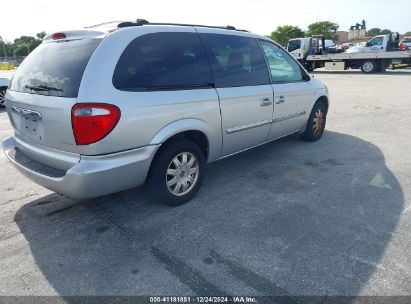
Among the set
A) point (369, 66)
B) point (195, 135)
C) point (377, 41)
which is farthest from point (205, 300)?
point (377, 41)

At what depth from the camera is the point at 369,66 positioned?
68.7ft

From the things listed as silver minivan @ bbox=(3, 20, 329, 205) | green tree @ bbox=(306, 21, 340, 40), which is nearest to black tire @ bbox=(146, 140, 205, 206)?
silver minivan @ bbox=(3, 20, 329, 205)

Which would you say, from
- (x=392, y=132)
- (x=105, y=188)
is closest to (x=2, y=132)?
(x=105, y=188)

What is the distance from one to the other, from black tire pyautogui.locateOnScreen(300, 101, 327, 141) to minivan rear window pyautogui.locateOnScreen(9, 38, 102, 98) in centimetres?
385

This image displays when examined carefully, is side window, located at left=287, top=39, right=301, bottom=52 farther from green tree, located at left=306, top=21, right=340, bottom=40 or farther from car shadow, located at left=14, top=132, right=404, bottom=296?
green tree, located at left=306, top=21, right=340, bottom=40

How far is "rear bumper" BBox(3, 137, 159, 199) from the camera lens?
8.95 ft

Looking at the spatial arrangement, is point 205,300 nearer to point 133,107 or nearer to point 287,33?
point 133,107

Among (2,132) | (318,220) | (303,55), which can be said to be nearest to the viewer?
(318,220)

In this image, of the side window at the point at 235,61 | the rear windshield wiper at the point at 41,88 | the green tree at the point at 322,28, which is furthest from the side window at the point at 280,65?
the green tree at the point at 322,28

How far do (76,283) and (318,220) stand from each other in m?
2.22

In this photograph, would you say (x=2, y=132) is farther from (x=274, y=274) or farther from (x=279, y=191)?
(x=274, y=274)

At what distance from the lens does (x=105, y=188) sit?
2.89 meters

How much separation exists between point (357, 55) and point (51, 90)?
2170cm

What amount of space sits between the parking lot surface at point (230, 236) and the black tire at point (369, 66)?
61.5ft
